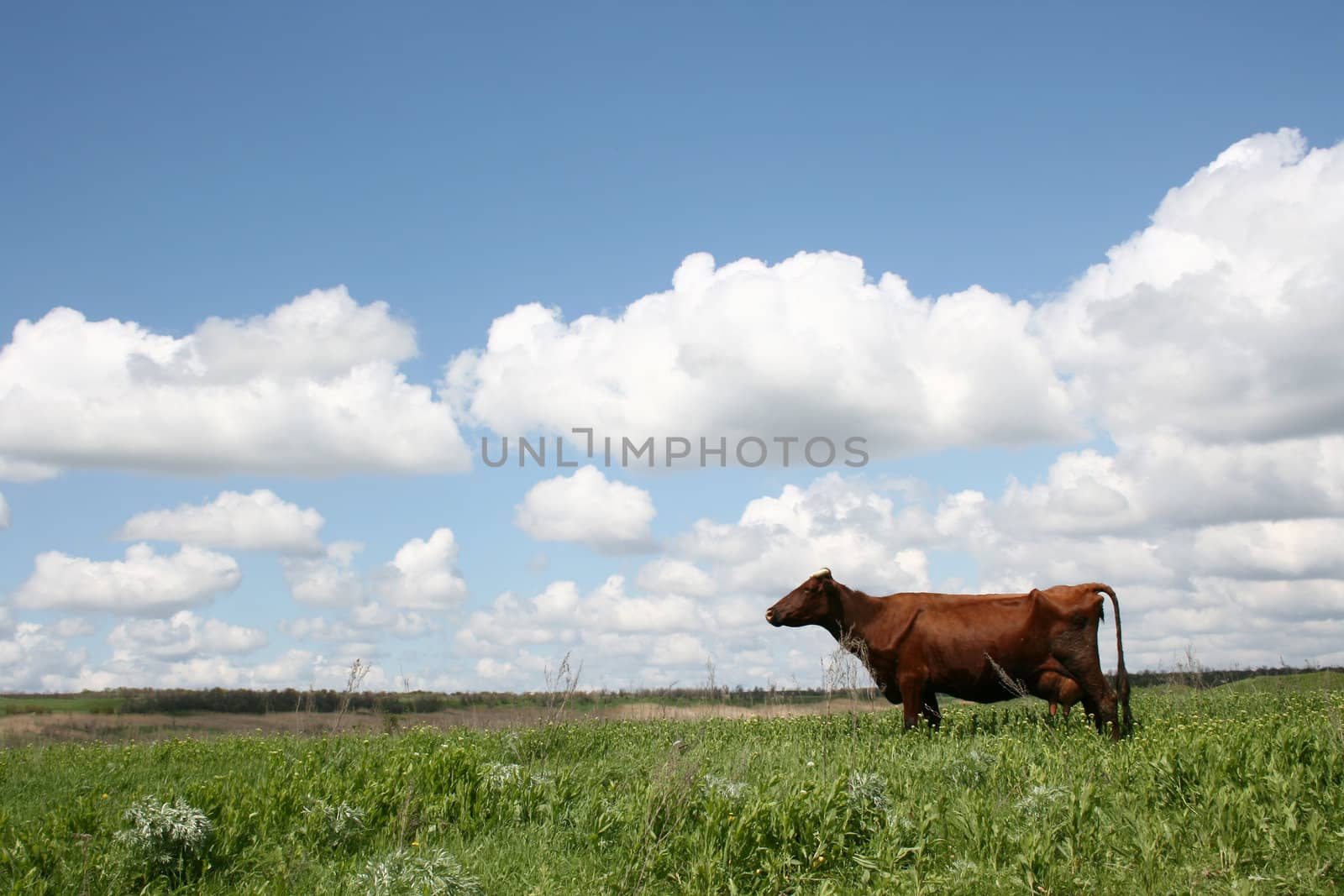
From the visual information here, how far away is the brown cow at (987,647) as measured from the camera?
1308cm

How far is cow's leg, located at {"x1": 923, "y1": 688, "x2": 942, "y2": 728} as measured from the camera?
13945mm

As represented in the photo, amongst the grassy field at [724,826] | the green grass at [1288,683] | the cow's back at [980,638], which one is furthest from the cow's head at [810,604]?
the green grass at [1288,683]

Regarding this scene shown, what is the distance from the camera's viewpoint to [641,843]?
7180 millimetres

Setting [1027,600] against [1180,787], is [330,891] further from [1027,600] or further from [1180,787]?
[1027,600]

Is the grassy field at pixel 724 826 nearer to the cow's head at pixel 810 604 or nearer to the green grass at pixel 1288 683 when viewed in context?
the cow's head at pixel 810 604

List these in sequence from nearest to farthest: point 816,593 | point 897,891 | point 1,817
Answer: point 897,891 → point 1,817 → point 816,593

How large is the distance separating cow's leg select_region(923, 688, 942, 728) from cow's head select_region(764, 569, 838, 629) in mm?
1997

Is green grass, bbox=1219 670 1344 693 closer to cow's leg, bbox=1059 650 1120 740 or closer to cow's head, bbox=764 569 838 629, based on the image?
cow's leg, bbox=1059 650 1120 740

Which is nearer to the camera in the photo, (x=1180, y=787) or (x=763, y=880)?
(x=763, y=880)

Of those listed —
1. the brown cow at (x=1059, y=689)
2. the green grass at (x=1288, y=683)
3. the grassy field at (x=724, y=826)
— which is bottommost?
the grassy field at (x=724, y=826)

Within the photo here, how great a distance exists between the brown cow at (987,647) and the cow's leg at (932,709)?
16 millimetres

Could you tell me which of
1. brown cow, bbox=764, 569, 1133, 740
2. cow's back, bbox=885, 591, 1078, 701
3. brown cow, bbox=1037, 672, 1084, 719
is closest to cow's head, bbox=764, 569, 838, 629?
brown cow, bbox=764, 569, 1133, 740

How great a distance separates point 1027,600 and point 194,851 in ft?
35.2

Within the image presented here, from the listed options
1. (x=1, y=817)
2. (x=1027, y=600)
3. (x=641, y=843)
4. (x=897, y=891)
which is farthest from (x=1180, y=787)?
(x=1, y=817)
